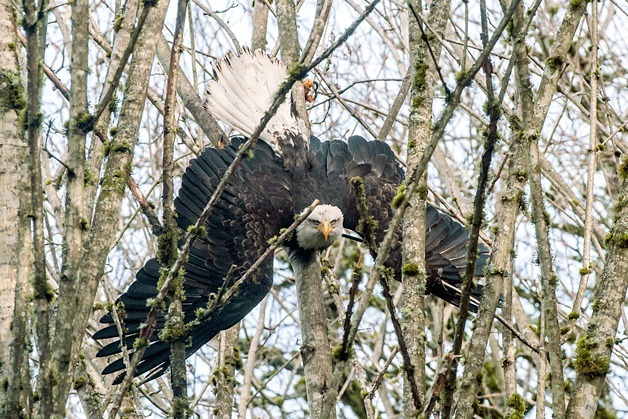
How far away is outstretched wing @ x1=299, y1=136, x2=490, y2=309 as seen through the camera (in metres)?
6.83

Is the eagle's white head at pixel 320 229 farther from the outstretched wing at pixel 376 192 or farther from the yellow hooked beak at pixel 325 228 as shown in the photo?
the outstretched wing at pixel 376 192

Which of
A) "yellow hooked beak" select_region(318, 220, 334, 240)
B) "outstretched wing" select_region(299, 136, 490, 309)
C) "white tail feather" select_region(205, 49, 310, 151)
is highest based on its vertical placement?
"white tail feather" select_region(205, 49, 310, 151)

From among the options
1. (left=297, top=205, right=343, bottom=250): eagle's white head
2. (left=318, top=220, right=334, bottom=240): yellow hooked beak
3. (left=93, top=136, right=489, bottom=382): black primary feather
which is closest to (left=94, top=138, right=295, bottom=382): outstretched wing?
(left=93, top=136, right=489, bottom=382): black primary feather

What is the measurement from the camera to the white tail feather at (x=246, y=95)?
22.5ft

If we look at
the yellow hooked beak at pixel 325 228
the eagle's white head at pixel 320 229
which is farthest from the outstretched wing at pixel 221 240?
the yellow hooked beak at pixel 325 228

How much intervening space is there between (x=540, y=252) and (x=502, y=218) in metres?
0.32

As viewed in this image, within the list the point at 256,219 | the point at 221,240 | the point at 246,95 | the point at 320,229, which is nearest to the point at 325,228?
the point at 320,229

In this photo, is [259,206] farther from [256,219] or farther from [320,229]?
[320,229]

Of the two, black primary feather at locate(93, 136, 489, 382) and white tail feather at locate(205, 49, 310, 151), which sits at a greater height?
white tail feather at locate(205, 49, 310, 151)

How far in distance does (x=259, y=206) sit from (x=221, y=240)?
38 centimetres

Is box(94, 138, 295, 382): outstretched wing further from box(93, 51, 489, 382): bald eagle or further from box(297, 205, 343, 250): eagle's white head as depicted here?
box(297, 205, 343, 250): eagle's white head

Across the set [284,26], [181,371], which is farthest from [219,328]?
[181,371]

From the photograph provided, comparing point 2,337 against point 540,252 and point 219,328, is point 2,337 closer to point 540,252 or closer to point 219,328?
point 540,252

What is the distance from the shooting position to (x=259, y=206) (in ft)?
21.4
